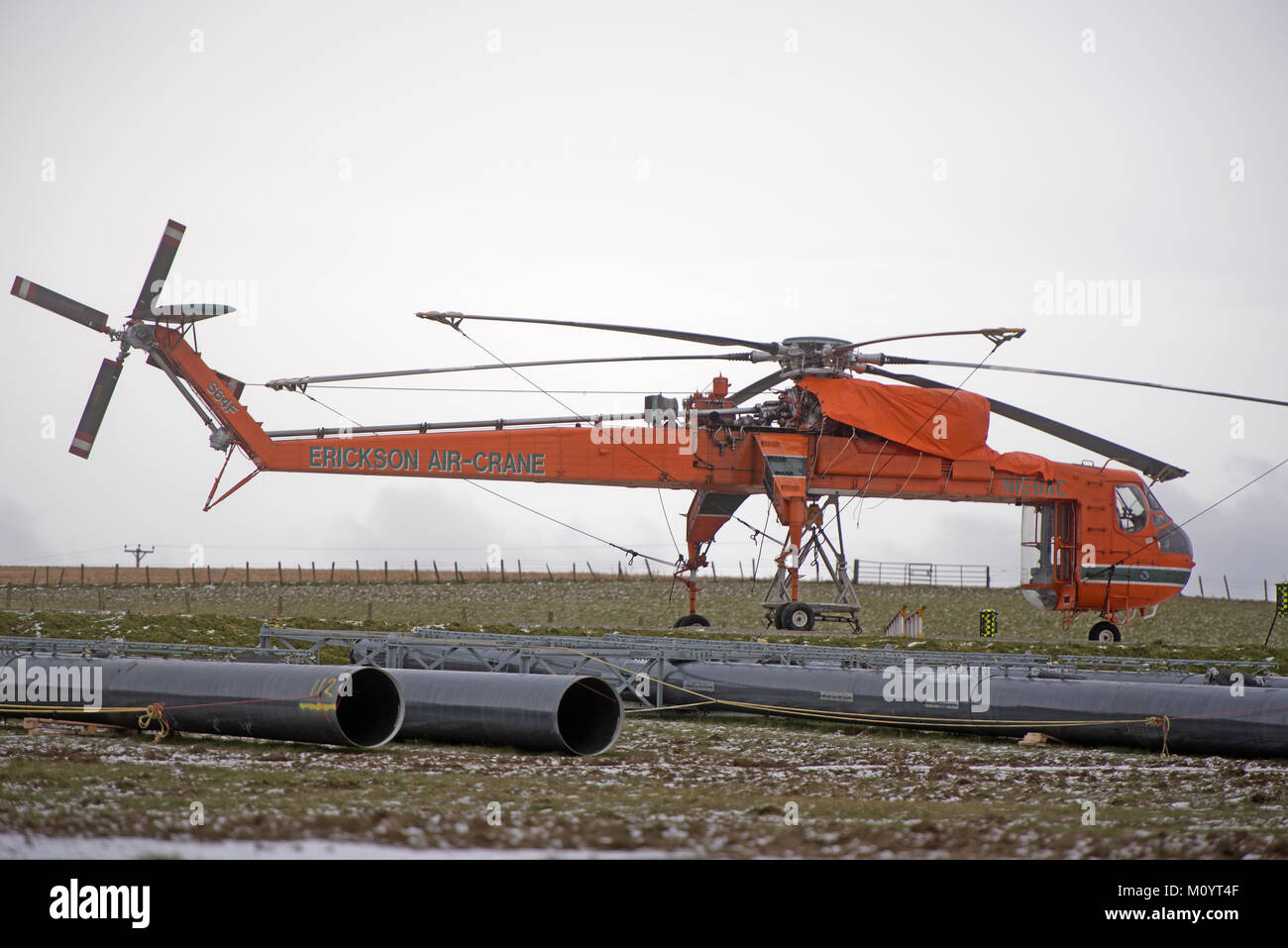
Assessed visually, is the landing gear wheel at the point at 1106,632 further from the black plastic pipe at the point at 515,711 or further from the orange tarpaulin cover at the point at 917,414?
the black plastic pipe at the point at 515,711

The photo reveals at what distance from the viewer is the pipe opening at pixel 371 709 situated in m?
11.3

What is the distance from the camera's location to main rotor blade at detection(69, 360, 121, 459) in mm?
21531

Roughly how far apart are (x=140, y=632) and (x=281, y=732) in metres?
10.3

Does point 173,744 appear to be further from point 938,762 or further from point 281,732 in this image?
point 938,762

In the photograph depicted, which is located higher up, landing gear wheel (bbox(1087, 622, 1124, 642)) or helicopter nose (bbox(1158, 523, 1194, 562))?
helicopter nose (bbox(1158, 523, 1194, 562))

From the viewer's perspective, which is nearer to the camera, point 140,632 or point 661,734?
point 661,734

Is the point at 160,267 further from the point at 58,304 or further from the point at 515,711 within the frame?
the point at 515,711

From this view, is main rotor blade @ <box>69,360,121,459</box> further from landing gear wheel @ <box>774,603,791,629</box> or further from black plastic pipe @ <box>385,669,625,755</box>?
landing gear wheel @ <box>774,603,791,629</box>

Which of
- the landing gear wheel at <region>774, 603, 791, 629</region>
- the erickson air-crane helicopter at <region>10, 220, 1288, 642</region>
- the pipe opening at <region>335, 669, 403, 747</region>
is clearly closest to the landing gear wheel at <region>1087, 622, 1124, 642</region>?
the erickson air-crane helicopter at <region>10, 220, 1288, 642</region>

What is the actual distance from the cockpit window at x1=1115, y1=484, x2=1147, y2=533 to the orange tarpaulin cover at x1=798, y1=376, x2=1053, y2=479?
2.37 meters

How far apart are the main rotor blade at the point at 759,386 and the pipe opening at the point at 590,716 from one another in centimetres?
1316

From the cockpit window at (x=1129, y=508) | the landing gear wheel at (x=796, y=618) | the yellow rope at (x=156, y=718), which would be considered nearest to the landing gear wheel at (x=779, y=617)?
the landing gear wheel at (x=796, y=618)

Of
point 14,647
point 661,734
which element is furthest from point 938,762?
point 14,647

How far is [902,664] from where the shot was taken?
16.1 meters
